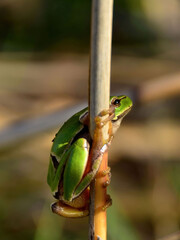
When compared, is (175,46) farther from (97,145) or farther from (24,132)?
(97,145)

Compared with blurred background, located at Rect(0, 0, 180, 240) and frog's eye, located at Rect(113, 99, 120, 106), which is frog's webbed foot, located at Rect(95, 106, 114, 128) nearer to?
frog's eye, located at Rect(113, 99, 120, 106)

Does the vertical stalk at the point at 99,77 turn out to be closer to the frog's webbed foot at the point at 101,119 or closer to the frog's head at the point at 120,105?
the frog's webbed foot at the point at 101,119

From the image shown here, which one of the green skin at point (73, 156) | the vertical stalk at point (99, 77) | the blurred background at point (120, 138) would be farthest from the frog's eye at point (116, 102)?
the blurred background at point (120, 138)

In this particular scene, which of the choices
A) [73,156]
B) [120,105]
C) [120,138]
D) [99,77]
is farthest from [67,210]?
[120,138]

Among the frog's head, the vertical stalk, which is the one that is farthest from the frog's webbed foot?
the frog's head

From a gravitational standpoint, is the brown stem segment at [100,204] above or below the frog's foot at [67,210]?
above

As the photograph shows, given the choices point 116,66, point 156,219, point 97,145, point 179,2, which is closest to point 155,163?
point 156,219
